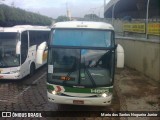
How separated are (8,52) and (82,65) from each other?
6.51 metres

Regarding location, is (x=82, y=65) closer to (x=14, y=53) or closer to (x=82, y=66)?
(x=82, y=66)

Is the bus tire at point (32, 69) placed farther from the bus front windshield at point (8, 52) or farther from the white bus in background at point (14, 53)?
the bus front windshield at point (8, 52)

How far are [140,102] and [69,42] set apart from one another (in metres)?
4.01

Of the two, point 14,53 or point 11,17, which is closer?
point 14,53

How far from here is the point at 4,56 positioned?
51.9 ft

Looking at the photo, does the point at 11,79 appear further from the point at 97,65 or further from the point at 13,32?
the point at 97,65

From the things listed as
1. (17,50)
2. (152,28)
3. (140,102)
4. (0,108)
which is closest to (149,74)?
(152,28)

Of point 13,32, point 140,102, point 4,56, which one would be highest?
point 13,32

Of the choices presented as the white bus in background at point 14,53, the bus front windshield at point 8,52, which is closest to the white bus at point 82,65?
the white bus in background at point 14,53

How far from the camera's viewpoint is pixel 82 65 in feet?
34.5

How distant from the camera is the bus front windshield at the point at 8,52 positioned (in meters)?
15.8

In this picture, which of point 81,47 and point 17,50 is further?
point 17,50

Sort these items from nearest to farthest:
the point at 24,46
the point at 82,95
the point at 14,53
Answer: the point at 82,95 → the point at 14,53 → the point at 24,46

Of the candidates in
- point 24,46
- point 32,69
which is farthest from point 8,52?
point 32,69
